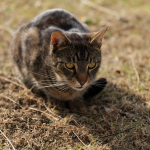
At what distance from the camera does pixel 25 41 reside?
2809 mm

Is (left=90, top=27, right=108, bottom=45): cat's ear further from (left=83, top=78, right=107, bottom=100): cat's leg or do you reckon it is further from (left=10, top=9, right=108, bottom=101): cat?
(left=83, top=78, right=107, bottom=100): cat's leg

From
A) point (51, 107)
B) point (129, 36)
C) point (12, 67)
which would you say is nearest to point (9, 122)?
point (51, 107)

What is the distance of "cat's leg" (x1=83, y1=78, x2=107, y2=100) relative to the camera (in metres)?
2.47

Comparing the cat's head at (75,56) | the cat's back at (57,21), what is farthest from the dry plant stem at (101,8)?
the cat's head at (75,56)

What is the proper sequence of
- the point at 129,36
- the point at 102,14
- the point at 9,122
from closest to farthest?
the point at 9,122, the point at 129,36, the point at 102,14

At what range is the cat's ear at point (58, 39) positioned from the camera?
6.57ft

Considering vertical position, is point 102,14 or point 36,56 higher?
point 102,14

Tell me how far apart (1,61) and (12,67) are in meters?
0.33

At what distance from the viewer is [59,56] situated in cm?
214

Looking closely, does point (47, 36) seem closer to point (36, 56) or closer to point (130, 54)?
point (36, 56)

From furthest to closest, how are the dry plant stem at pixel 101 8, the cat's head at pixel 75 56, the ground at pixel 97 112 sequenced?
the dry plant stem at pixel 101 8, the cat's head at pixel 75 56, the ground at pixel 97 112

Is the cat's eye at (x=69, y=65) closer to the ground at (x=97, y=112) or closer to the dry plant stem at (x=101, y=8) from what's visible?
the ground at (x=97, y=112)

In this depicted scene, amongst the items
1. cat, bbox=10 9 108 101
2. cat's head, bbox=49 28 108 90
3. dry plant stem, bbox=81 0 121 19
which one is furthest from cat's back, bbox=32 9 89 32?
dry plant stem, bbox=81 0 121 19

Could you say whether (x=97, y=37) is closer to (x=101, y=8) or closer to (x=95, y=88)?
(x=95, y=88)
